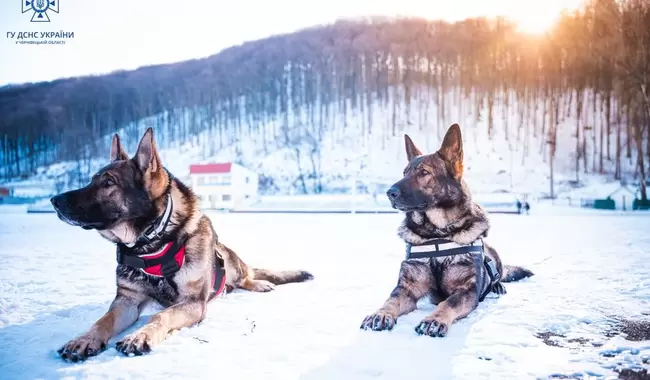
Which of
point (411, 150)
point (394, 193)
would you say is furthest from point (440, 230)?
point (411, 150)

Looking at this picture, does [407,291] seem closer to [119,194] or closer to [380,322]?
[380,322]

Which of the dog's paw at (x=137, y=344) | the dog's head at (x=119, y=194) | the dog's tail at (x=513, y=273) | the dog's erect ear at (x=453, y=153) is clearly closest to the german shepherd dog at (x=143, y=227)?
the dog's head at (x=119, y=194)

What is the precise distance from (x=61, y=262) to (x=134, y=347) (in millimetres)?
5040

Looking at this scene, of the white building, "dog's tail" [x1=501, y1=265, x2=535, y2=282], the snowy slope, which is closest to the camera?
"dog's tail" [x1=501, y1=265, x2=535, y2=282]

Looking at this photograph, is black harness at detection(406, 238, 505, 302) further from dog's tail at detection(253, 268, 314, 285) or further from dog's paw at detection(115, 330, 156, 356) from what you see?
dog's paw at detection(115, 330, 156, 356)

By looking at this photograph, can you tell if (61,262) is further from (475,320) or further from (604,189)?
(604,189)

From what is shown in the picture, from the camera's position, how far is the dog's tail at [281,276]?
430 centimetres

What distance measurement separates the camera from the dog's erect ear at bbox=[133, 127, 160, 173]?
274 centimetres

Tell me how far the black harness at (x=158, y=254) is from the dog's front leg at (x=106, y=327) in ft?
0.75

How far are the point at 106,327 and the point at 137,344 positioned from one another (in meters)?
0.33

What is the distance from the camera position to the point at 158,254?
2.75 meters

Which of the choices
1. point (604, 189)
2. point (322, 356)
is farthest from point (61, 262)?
point (604, 189)

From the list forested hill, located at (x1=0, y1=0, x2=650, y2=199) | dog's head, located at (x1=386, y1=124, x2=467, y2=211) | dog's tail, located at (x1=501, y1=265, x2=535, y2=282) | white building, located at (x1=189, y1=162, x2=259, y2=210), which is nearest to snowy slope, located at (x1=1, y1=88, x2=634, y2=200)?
forested hill, located at (x1=0, y1=0, x2=650, y2=199)

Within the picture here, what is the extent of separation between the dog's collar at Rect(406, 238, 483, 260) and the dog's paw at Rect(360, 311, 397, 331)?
0.67 m
